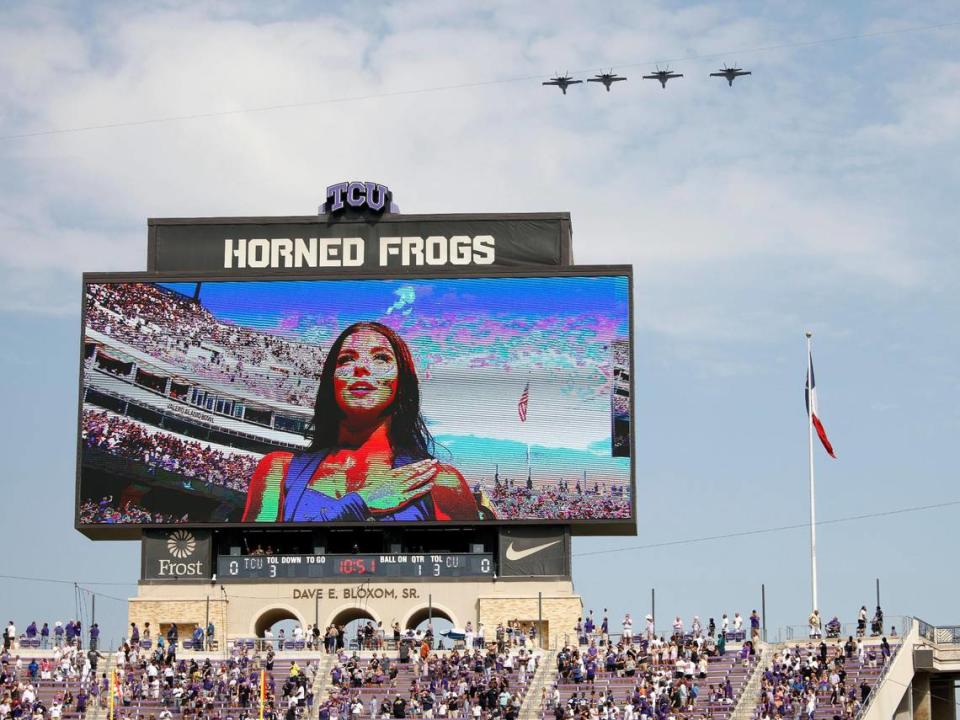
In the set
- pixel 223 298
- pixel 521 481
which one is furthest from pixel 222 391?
pixel 521 481

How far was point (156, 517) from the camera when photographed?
338ft

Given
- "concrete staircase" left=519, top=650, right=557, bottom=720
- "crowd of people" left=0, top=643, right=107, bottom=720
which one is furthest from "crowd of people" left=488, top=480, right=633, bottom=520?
"crowd of people" left=0, top=643, right=107, bottom=720

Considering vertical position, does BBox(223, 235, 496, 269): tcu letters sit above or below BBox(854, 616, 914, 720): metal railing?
above

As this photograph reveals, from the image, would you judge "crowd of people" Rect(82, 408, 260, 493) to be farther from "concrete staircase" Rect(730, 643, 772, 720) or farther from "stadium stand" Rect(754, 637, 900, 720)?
"stadium stand" Rect(754, 637, 900, 720)

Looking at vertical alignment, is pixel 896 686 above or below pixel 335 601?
below

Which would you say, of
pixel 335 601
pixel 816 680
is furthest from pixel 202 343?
pixel 816 680

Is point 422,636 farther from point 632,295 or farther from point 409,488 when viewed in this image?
point 632,295

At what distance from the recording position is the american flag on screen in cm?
10262

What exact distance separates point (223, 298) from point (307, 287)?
3.46 meters

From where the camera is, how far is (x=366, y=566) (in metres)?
103

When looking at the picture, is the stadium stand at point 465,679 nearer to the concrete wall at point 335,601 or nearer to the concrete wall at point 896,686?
the concrete wall at point 896,686

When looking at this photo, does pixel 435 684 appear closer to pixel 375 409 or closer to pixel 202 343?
pixel 375 409

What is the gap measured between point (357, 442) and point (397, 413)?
1984mm

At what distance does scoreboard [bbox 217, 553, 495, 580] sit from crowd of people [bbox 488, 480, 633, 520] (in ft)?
7.45
